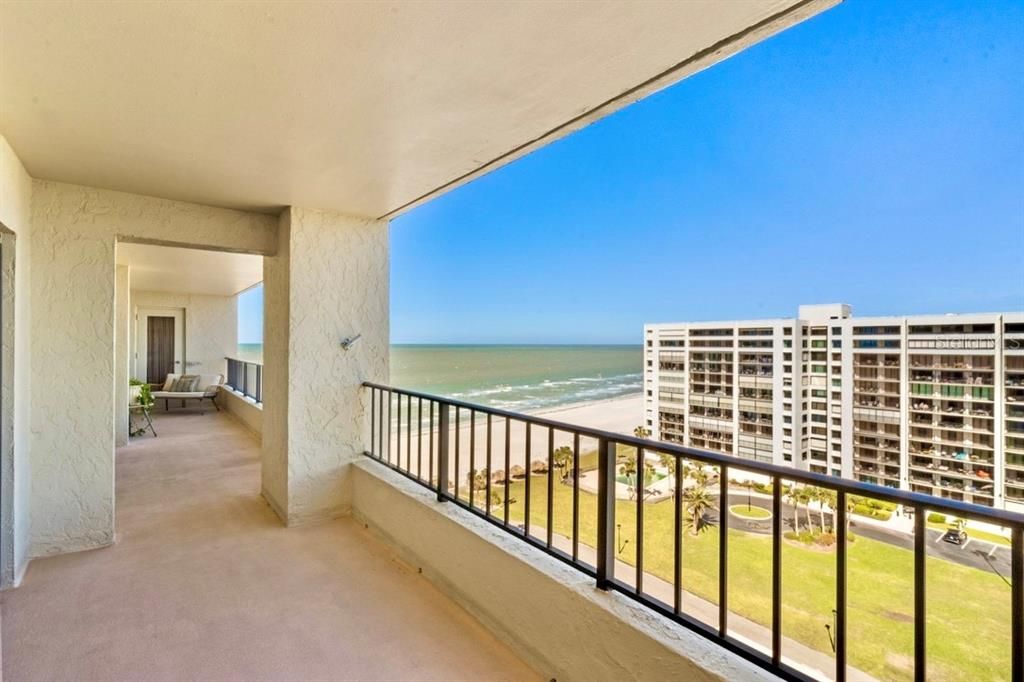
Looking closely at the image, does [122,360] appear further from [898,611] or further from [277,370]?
[898,611]

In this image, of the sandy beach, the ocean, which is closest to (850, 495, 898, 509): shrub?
the sandy beach

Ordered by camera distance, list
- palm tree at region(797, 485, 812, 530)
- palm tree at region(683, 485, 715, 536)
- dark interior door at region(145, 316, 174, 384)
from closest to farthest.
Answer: palm tree at region(797, 485, 812, 530) < palm tree at region(683, 485, 715, 536) < dark interior door at region(145, 316, 174, 384)

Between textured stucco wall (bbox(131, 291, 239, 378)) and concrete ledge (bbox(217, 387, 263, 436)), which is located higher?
textured stucco wall (bbox(131, 291, 239, 378))

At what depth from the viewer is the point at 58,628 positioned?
212 centimetres

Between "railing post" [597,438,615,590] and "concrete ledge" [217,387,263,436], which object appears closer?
"railing post" [597,438,615,590]

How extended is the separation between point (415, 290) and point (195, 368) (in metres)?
17.4

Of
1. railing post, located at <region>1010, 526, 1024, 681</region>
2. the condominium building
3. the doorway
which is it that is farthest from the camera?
the doorway

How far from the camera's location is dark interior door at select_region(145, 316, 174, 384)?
905 centimetres

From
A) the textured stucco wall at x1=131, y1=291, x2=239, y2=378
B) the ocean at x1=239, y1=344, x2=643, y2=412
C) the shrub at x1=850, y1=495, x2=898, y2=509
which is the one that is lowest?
the ocean at x1=239, y1=344, x2=643, y2=412

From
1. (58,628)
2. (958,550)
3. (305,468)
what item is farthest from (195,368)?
(958,550)

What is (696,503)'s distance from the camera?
7.27 ft

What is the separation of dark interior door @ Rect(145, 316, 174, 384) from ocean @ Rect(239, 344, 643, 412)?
8.81 ft

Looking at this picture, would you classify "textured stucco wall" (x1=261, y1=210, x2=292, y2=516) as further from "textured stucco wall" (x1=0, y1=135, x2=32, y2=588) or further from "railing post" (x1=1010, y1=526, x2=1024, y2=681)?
"railing post" (x1=1010, y1=526, x2=1024, y2=681)

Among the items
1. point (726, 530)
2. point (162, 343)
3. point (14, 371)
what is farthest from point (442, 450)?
point (162, 343)
